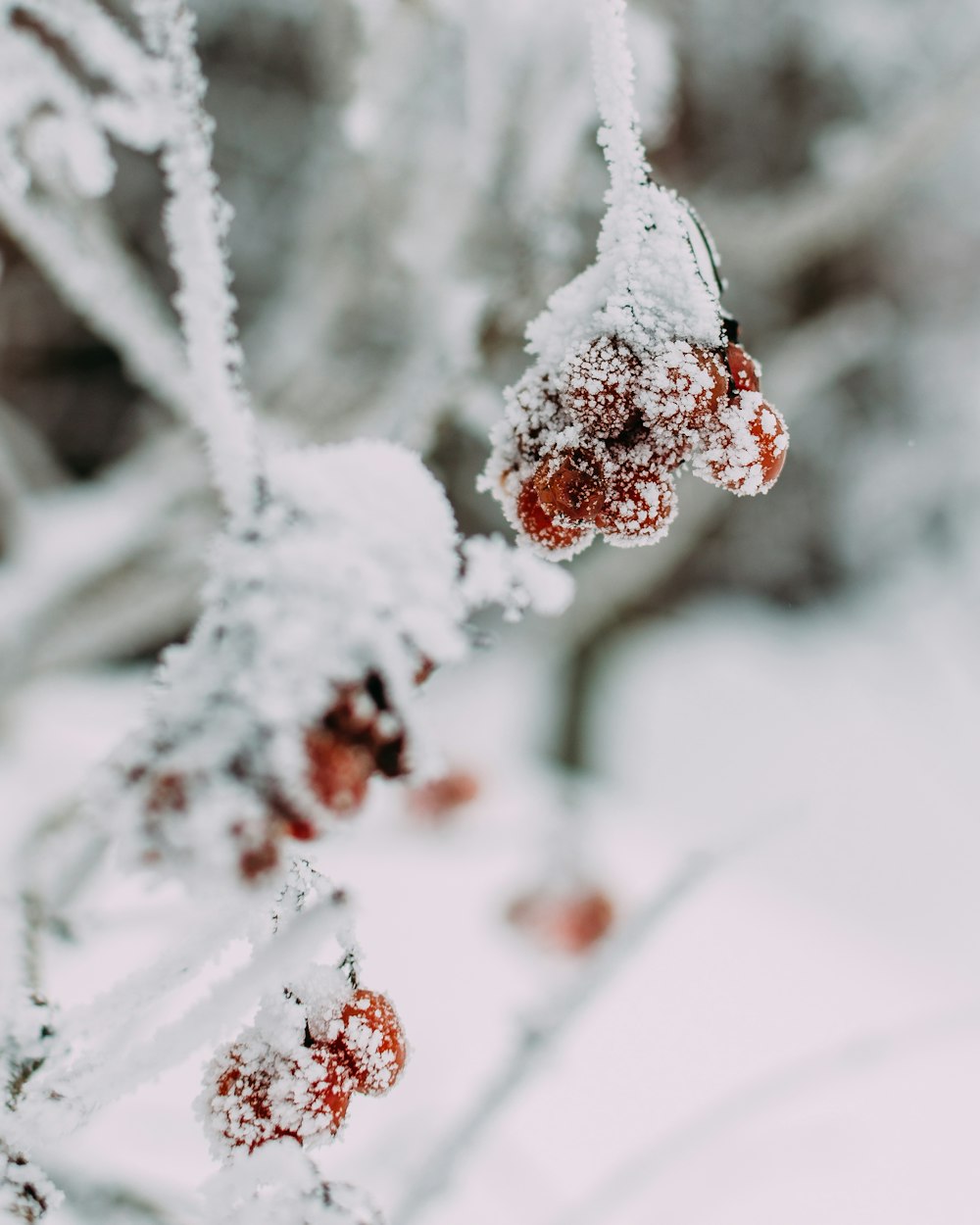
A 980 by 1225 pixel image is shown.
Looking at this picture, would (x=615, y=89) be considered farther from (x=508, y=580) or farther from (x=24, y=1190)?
(x=24, y=1190)

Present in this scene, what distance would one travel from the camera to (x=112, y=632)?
108 cm

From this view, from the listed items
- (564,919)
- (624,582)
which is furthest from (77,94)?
(564,919)

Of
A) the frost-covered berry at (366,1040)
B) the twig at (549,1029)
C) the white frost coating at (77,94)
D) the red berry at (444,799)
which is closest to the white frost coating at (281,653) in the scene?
the frost-covered berry at (366,1040)

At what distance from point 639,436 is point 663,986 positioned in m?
1.56

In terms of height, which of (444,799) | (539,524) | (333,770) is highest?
(444,799)

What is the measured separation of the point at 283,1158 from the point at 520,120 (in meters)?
0.88

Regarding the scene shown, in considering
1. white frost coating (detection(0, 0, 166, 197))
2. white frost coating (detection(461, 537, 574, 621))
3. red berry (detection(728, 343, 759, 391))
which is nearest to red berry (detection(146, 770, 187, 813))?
white frost coating (detection(461, 537, 574, 621))

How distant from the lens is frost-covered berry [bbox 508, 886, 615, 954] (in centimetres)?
171

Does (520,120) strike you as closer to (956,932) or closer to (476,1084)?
(476,1084)

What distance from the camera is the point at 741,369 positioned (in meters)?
0.33

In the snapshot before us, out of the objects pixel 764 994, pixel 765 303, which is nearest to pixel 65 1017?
pixel 764 994

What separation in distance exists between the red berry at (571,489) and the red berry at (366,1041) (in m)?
0.18

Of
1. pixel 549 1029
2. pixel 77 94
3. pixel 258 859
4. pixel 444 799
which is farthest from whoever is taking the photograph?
pixel 444 799

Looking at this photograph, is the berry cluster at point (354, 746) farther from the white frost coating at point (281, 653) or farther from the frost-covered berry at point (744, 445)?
the frost-covered berry at point (744, 445)
